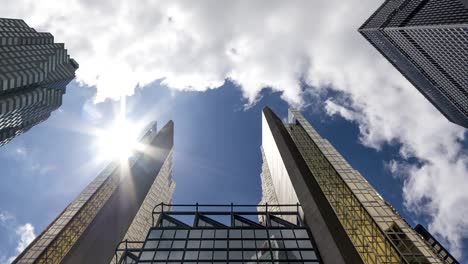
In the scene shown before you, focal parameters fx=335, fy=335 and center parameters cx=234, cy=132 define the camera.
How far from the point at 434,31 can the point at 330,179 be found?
14668 centimetres

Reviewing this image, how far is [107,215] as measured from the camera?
4594 cm

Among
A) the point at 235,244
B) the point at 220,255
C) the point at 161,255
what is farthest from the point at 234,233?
the point at 161,255

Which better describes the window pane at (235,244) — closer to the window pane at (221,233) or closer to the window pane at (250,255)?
the window pane at (221,233)

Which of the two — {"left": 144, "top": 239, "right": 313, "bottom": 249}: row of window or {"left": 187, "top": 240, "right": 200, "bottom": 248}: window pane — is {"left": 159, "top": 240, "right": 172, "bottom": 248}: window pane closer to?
{"left": 144, "top": 239, "right": 313, "bottom": 249}: row of window

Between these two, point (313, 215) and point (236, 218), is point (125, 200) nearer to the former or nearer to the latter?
point (236, 218)

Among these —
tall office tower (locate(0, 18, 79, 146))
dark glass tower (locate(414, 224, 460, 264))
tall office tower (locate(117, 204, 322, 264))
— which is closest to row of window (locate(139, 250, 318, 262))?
tall office tower (locate(117, 204, 322, 264))

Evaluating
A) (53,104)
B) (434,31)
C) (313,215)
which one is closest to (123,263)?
(313,215)

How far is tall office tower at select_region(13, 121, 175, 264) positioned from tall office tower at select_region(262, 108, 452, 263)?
24.1 metres

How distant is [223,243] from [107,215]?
20144mm

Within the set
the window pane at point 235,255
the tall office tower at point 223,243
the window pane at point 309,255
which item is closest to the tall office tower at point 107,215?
the tall office tower at point 223,243

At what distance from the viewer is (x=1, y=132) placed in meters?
151

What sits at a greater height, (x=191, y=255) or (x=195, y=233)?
(x=195, y=233)

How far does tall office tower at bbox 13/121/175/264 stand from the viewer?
38844 millimetres

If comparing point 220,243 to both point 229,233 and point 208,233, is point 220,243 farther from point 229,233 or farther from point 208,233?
point 208,233
